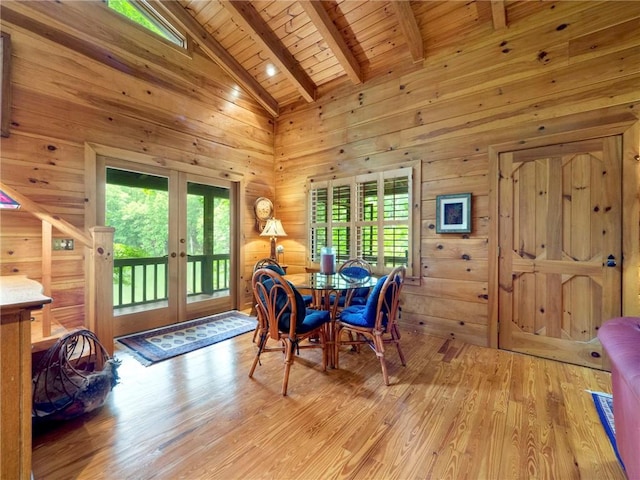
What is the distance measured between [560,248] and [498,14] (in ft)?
7.72

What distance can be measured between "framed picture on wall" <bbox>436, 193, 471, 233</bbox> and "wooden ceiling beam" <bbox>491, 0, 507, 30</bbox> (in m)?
1.72

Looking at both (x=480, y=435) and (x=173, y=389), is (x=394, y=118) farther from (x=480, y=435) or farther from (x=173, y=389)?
(x=173, y=389)

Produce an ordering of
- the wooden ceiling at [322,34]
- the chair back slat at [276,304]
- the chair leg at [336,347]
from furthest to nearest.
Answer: the wooden ceiling at [322,34] < the chair leg at [336,347] < the chair back slat at [276,304]

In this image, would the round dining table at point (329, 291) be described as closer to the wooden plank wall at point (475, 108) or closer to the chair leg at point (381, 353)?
the chair leg at point (381, 353)

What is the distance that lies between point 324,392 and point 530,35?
3789 mm

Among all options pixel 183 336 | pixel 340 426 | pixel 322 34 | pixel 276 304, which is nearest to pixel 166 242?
A: pixel 183 336

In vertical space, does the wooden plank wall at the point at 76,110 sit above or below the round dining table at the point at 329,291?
above

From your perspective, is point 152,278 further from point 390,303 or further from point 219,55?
point 219,55

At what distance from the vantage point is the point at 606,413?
184 centimetres

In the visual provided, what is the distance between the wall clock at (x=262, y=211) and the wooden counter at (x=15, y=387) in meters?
3.49

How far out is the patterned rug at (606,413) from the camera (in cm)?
161

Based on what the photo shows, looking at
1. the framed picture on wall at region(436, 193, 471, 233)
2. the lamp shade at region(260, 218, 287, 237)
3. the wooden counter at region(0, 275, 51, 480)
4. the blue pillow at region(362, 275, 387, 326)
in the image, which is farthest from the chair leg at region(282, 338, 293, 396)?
the lamp shade at region(260, 218, 287, 237)

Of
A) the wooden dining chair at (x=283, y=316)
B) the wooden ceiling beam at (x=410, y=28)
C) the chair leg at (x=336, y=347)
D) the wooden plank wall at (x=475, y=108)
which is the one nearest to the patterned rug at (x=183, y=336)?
the wooden dining chair at (x=283, y=316)

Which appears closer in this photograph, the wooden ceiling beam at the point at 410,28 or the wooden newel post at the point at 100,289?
the wooden newel post at the point at 100,289
